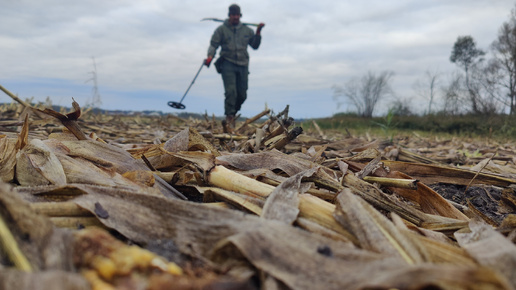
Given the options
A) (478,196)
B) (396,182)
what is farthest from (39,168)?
(478,196)

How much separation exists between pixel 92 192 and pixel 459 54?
4480 cm

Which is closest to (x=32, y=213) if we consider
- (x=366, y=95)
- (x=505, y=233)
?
(x=505, y=233)

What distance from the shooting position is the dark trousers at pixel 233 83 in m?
10.0

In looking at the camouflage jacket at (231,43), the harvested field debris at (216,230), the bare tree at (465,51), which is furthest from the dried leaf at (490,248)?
the bare tree at (465,51)

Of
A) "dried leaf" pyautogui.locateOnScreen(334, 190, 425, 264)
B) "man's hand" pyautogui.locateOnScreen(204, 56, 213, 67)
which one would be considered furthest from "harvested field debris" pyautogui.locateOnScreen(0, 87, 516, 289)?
"man's hand" pyautogui.locateOnScreen(204, 56, 213, 67)

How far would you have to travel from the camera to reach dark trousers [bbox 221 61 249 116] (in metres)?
10.0

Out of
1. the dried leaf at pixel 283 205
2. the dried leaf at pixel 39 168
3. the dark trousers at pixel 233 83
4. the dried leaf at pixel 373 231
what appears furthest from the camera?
the dark trousers at pixel 233 83

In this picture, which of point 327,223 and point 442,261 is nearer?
point 442,261

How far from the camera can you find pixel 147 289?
1.85 feet

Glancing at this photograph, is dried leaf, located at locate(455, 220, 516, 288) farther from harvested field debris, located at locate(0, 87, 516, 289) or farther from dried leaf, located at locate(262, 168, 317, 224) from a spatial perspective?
dried leaf, located at locate(262, 168, 317, 224)

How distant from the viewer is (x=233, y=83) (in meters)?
10.1

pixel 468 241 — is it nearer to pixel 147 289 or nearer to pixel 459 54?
pixel 147 289

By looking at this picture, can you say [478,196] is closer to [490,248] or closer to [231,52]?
[490,248]

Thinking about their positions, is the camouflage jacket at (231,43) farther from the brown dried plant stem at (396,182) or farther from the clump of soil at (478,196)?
the brown dried plant stem at (396,182)
